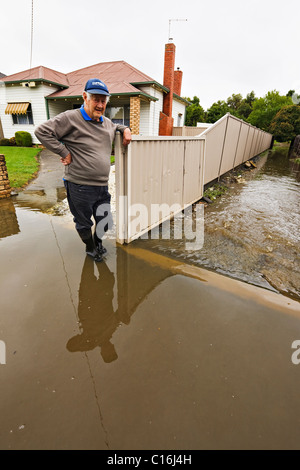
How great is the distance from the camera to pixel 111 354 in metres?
1.82

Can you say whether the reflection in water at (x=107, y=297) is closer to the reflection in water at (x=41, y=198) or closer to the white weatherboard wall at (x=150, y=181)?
the white weatherboard wall at (x=150, y=181)

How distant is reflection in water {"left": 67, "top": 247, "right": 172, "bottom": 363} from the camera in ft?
6.33

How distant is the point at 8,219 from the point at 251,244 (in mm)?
4200

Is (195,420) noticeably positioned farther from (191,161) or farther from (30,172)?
(30,172)

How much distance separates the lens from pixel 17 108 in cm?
1483

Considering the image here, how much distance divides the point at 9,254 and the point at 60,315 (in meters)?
1.49

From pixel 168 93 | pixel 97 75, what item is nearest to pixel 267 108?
pixel 168 93

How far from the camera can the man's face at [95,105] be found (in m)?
2.41

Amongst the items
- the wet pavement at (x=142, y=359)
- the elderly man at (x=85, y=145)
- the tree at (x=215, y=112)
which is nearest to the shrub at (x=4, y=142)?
the wet pavement at (x=142, y=359)

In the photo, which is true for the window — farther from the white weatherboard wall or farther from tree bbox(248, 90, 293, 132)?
tree bbox(248, 90, 293, 132)

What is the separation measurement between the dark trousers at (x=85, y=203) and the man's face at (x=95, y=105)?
29.8 inches

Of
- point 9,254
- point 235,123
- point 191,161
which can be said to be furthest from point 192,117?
point 9,254

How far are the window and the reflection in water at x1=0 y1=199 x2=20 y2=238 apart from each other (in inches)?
501

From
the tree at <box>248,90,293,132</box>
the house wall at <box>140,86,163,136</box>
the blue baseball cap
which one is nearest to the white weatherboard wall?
the blue baseball cap
